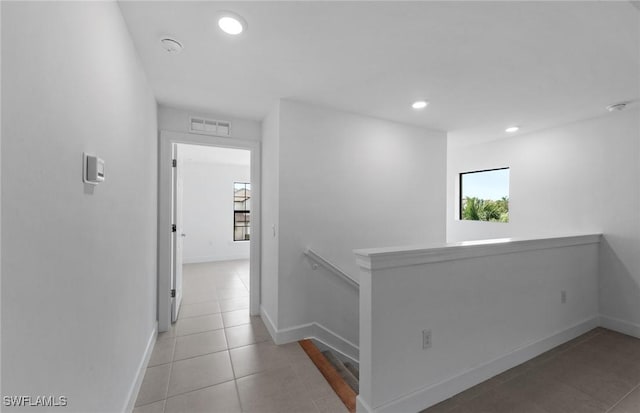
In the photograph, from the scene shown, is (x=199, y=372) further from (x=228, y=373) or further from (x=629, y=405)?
(x=629, y=405)

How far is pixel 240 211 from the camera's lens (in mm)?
7367

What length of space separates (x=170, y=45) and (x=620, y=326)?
16.9 ft

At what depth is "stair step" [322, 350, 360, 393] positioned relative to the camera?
2.26 meters

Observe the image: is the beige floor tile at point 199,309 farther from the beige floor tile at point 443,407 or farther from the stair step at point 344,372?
the beige floor tile at point 443,407

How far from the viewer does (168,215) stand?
2930 millimetres

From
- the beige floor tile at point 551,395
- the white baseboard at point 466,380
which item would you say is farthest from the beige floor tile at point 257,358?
the beige floor tile at point 551,395

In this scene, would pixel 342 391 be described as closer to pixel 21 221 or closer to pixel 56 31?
pixel 21 221

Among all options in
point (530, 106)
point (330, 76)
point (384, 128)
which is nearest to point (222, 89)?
point (330, 76)

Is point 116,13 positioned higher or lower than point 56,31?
higher

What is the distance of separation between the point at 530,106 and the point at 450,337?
8.51ft

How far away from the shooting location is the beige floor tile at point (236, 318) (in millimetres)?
3080

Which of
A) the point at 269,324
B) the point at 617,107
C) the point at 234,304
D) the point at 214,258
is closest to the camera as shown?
the point at 617,107

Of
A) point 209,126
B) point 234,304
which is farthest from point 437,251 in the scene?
point 234,304

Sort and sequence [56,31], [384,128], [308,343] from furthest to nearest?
[384,128], [308,343], [56,31]
